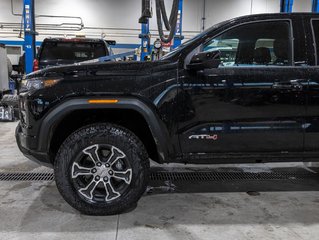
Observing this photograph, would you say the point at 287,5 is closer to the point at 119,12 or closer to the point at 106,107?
the point at 106,107

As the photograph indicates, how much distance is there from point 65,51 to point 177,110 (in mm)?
4807

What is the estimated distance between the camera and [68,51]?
23.7 feet

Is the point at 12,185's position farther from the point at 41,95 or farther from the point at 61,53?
the point at 61,53

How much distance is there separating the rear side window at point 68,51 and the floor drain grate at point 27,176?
10.8 feet

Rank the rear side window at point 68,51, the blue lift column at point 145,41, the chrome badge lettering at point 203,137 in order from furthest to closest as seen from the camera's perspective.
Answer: the blue lift column at point 145,41 → the rear side window at point 68,51 → the chrome badge lettering at point 203,137

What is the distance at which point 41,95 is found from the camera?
9.95 ft

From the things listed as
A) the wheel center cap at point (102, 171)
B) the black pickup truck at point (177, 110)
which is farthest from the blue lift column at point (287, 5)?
the wheel center cap at point (102, 171)

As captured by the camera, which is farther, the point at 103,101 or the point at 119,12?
the point at 119,12

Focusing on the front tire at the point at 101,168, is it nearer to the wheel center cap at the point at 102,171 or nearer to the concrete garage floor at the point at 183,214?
the wheel center cap at the point at 102,171

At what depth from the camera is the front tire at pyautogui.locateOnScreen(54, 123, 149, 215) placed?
9.99 ft

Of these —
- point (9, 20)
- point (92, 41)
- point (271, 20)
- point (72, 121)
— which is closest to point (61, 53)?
point (92, 41)

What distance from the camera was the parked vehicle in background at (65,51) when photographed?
281 inches

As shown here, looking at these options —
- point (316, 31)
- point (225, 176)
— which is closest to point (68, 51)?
point (225, 176)

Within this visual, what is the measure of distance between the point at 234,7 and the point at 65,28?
856cm
